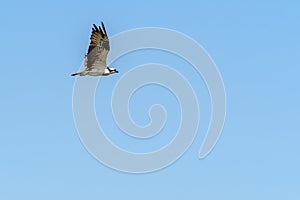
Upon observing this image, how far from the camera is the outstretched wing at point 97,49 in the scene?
1364 inches

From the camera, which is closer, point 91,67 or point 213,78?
point 91,67

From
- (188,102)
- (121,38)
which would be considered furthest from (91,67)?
(188,102)

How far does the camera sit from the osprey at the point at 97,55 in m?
34.8

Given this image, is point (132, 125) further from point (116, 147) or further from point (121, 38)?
point (121, 38)

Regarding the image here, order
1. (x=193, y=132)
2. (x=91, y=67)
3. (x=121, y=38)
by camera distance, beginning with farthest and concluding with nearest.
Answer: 1. (x=193, y=132)
2. (x=121, y=38)
3. (x=91, y=67)

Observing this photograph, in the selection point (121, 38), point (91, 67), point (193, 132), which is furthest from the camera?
point (193, 132)

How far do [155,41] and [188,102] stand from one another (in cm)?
342

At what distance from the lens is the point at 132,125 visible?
43.9m

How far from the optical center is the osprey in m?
34.8

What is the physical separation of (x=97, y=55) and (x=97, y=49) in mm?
378

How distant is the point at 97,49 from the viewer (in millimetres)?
35188

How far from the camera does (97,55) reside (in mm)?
35500

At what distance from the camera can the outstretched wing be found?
114ft

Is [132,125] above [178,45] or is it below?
below
